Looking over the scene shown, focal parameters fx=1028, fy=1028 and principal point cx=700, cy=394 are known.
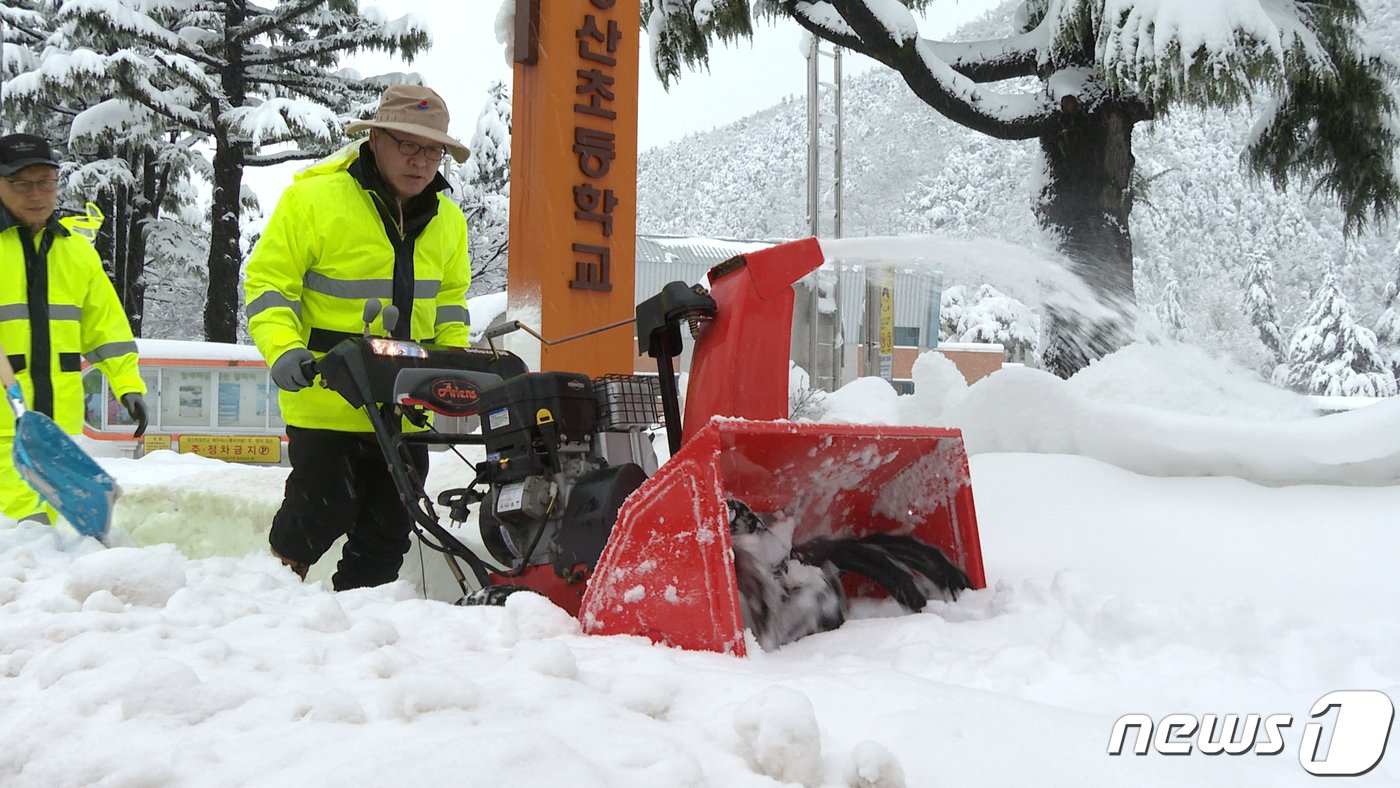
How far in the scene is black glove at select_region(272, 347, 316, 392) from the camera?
3.00 meters

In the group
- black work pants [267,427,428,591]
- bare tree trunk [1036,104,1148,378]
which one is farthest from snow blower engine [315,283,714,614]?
bare tree trunk [1036,104,1148,378]

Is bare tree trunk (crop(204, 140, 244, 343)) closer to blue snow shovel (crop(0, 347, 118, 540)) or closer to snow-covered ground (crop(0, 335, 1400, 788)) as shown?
blue snow shovel (crop(0, 347, 118, 540))

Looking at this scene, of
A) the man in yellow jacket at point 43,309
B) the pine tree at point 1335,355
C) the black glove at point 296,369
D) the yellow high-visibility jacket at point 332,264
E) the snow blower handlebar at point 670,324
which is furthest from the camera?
the pine tree at point 1335,355

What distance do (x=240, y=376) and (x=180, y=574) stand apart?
1148 centimetres

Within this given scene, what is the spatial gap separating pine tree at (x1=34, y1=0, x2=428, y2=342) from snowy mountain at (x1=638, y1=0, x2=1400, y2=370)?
42.6ft

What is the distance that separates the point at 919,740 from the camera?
5.29 ft

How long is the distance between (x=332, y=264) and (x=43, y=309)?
1.40 m

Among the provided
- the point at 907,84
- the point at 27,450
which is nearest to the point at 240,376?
the point at 907,84

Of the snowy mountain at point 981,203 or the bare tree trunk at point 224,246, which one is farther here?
the snowy mountain at point 981,203

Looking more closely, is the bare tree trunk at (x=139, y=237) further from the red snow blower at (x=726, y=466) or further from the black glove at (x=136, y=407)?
the red snow blower at (x=726, y=466)

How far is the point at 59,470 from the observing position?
363 centimetres

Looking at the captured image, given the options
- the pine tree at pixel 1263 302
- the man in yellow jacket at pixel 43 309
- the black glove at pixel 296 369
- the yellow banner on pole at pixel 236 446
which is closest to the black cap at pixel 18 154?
the man in yellow jacket at pixel 43 309

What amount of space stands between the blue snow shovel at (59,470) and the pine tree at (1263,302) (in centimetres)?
4726

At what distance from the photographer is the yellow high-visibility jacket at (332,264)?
324 cm
